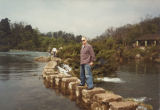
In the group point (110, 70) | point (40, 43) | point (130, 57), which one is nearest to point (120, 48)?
point (130, 57)

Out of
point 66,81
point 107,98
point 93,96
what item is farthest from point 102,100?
point 66,81

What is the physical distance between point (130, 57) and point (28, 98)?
2966cm

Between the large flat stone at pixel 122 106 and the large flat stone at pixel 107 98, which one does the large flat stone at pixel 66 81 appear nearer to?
the large flat stone at pixel 107 98

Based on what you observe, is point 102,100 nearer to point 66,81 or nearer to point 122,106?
point 122,106

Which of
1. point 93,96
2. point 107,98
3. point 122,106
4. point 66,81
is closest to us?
point 122,106

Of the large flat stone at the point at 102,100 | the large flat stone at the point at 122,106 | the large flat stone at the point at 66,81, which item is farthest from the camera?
the large flat stone at the point at 66,81

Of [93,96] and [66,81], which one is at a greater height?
[66,81]

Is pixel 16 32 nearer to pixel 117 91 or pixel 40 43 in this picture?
pixel 40 43

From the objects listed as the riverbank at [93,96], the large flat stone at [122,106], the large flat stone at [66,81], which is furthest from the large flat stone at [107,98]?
the large flat stone at [66,81]

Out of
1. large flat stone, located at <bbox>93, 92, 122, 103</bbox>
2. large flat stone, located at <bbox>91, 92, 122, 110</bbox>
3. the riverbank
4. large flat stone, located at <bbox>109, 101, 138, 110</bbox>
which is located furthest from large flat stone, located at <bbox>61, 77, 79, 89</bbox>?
large flat stone, located at <bbox>109, 101, 138, 110</bbox>

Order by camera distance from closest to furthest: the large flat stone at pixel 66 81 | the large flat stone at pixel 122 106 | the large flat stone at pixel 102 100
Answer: the large flat stone at pixel 122 106 < the large flat stone at pixel 102 100 < the large flat stone at pixel 66 81

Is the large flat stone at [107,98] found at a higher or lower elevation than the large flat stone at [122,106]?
higher

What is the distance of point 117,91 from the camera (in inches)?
298

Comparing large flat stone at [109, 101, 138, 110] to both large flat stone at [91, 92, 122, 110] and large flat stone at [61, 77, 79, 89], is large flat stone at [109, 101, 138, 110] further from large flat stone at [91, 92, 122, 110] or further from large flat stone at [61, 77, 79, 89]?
large flat stone at [61, 77, 79, 89]
